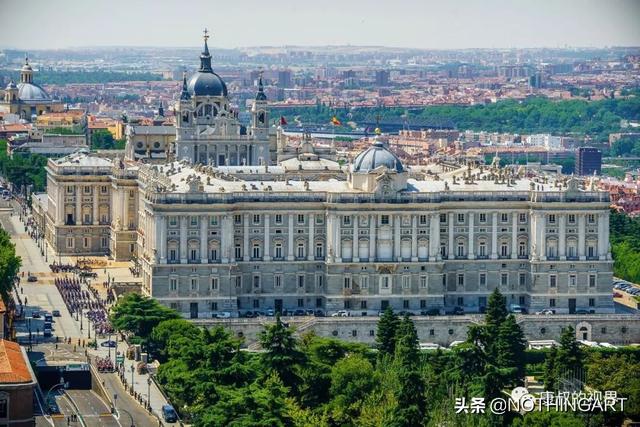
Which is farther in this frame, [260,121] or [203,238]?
[260,121]

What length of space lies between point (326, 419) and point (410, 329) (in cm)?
1054

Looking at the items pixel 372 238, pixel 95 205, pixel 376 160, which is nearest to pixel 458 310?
pixel 372 238

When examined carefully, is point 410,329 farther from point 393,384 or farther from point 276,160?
point 276,160

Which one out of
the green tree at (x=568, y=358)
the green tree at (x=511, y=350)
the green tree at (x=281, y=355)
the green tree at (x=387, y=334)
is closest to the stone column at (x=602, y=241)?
the green tree at (x=511, y=350)

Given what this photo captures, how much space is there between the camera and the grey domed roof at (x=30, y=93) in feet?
635

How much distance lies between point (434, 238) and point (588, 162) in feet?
292

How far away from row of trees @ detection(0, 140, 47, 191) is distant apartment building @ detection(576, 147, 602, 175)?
52279mm

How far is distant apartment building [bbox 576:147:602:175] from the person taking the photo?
179250 mm

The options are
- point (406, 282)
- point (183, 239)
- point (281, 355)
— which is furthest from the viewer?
point (406, 282)

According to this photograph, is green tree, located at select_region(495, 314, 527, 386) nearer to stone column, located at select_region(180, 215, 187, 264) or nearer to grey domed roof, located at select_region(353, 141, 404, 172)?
grey domed roof, located at select_region(353, 141, 404, 172)

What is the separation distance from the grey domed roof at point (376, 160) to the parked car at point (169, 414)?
23.5 m

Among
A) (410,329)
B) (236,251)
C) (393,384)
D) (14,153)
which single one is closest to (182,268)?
(236,251)

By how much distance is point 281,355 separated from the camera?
75688 millimetres

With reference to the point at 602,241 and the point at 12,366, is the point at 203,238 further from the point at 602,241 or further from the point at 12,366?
the point at 12,366
